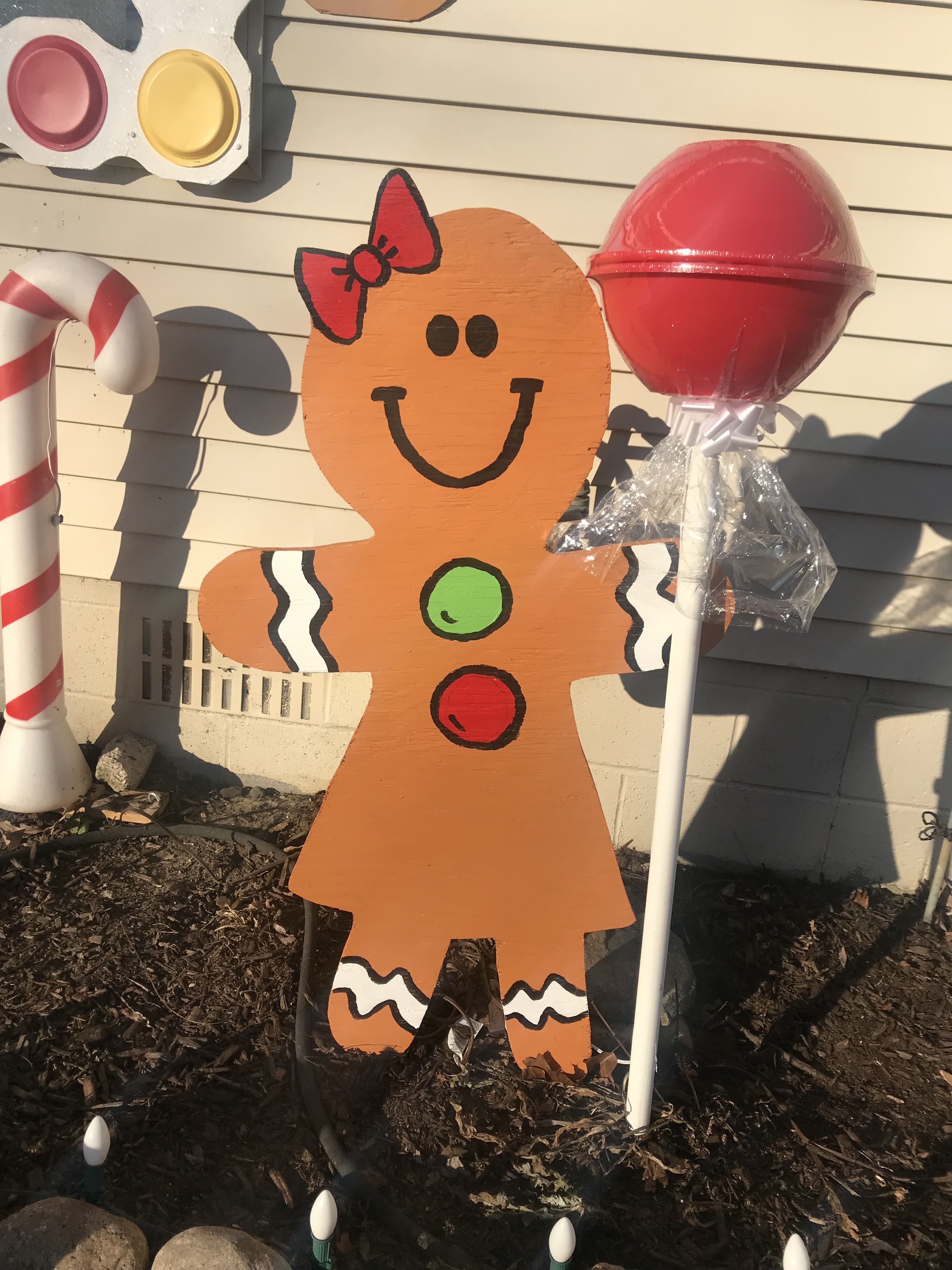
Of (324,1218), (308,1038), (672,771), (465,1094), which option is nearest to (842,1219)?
(465,1094)

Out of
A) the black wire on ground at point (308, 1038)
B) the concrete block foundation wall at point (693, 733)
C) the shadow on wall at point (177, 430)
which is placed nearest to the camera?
the black wire on ground at point (308, 1038)

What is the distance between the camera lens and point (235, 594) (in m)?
2.16

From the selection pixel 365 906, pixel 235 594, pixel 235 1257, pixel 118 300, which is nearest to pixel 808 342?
pixel 235 594

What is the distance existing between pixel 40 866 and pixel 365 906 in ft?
4.71

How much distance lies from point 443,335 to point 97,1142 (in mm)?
1785

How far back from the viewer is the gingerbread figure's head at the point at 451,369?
1979 mm

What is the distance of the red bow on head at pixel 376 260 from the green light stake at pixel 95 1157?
1.69m

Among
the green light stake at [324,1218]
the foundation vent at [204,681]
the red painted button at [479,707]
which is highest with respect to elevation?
the red painted button at [479,707]

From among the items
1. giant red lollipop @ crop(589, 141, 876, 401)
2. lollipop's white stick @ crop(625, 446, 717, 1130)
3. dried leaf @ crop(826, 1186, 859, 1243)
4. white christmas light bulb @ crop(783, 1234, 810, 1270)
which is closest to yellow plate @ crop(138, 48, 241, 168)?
giant red lollipop @ crop(589, 141, 876, 401)

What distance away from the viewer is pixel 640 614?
214 centimetres

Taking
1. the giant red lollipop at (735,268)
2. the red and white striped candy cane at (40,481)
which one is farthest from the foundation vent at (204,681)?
the giant red lollipop at (735,268)

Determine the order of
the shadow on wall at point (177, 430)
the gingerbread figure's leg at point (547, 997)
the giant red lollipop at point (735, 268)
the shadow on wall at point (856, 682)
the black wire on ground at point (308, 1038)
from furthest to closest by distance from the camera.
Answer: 1. the shadow on wall at point (177, 430)
2. the shadow on wall at point (856, 682)
3. the gingerbread figure's leg at point (547, 997)
4. the black wire on ground at point (308, 1038)
5. the giant red lollipop at point (735, 268)

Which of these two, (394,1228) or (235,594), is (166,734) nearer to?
(235,594)

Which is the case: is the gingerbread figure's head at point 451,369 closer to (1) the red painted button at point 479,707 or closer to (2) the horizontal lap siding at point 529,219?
(1) the red painted button at point 479,707
